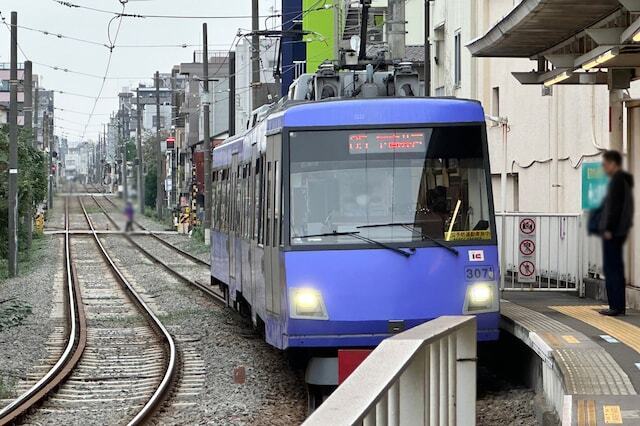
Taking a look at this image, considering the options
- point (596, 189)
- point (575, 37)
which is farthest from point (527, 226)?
point (596, 189)

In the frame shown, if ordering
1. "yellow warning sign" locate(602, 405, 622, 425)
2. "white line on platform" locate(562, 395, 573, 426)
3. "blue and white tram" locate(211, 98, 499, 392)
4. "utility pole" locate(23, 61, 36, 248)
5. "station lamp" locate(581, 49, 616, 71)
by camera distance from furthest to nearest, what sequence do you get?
"utility pole" locate(23, 61, 36, 248)
"blue and white tram" locate(211, 98, 499, 392)
"station lamp" locate(581, 49, 616, 71)
"yellow warning sign" locate(602, 405, 622, 425)
"white line on platform" locate(562, 395, 573, 426)

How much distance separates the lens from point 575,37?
943 cm

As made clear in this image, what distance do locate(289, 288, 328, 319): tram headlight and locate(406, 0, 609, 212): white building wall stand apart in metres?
5.40

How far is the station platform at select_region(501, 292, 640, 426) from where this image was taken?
743 cm

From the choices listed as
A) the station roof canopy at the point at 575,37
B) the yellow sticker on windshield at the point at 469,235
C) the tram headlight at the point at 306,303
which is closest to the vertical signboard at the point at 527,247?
the station roof canopy at the point at 575,37

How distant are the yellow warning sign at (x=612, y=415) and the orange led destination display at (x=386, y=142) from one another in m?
3.82

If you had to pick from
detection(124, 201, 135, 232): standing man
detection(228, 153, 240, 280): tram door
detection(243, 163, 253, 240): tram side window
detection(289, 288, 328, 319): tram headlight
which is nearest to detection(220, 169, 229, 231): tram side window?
detection(228, 153, 240, 280): tram door

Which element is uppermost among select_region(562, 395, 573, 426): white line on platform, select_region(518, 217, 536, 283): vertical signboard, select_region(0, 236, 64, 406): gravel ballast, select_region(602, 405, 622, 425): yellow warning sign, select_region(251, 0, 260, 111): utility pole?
select_region(251, 0, 260, 111): utility pole

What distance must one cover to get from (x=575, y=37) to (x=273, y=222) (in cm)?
345

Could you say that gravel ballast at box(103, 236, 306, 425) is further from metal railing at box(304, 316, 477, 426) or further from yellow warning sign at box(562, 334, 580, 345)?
metal railing at box(304, 316, 477, 426)

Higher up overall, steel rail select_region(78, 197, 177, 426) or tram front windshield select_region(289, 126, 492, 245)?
tram front windshield select_region(289, 126, 492, 245)

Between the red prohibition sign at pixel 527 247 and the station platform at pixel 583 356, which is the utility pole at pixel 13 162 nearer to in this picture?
the red prohibition sign at pixel 527 247

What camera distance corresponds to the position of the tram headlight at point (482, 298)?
35.0ft

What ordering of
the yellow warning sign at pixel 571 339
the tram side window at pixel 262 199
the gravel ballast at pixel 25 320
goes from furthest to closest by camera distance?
the gravel ballast at pixel 25 320 < the tram side window at pixel 262 199 < the yellow warning sign at pixel 571 339
